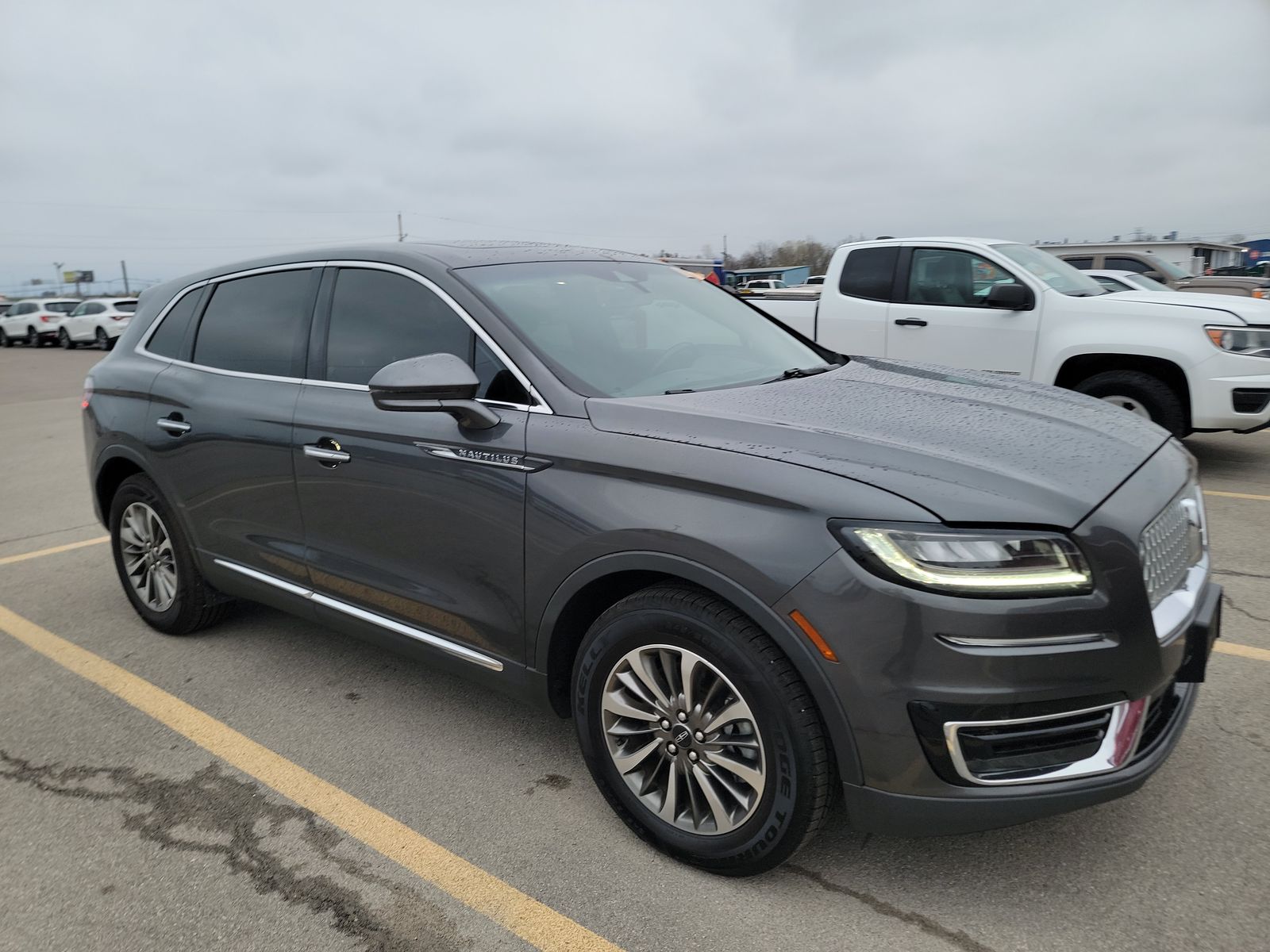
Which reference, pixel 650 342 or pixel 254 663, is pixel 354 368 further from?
pixel 254 663

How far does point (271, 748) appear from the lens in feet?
10.9

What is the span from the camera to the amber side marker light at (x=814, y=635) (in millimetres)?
2170

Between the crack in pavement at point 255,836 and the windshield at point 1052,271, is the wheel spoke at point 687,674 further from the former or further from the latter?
the windshield at point 1052,271

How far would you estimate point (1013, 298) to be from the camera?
280 inches

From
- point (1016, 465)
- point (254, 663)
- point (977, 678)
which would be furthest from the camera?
point (254, 663)

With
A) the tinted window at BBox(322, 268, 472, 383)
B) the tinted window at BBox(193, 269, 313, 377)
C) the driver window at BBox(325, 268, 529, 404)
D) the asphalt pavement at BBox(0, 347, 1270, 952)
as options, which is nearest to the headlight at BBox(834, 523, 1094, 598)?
the asphalt pavement at BBox(0, 347, 1270, 952)

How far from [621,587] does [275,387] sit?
69.7 inches

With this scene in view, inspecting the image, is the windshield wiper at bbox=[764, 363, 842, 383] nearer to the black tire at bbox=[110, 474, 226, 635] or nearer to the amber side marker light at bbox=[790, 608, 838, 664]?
the amber side marker light at bbox=[790, 608, 838, 664]

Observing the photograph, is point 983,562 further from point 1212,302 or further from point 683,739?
point 1212,302

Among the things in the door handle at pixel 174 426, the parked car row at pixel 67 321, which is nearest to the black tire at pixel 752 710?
the door handle at pixel 174 426

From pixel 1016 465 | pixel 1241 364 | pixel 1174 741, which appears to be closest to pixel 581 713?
pixel 1016 465

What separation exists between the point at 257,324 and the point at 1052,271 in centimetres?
624

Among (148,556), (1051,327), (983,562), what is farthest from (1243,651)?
(148,556)

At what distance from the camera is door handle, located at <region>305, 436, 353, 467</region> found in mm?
3285
